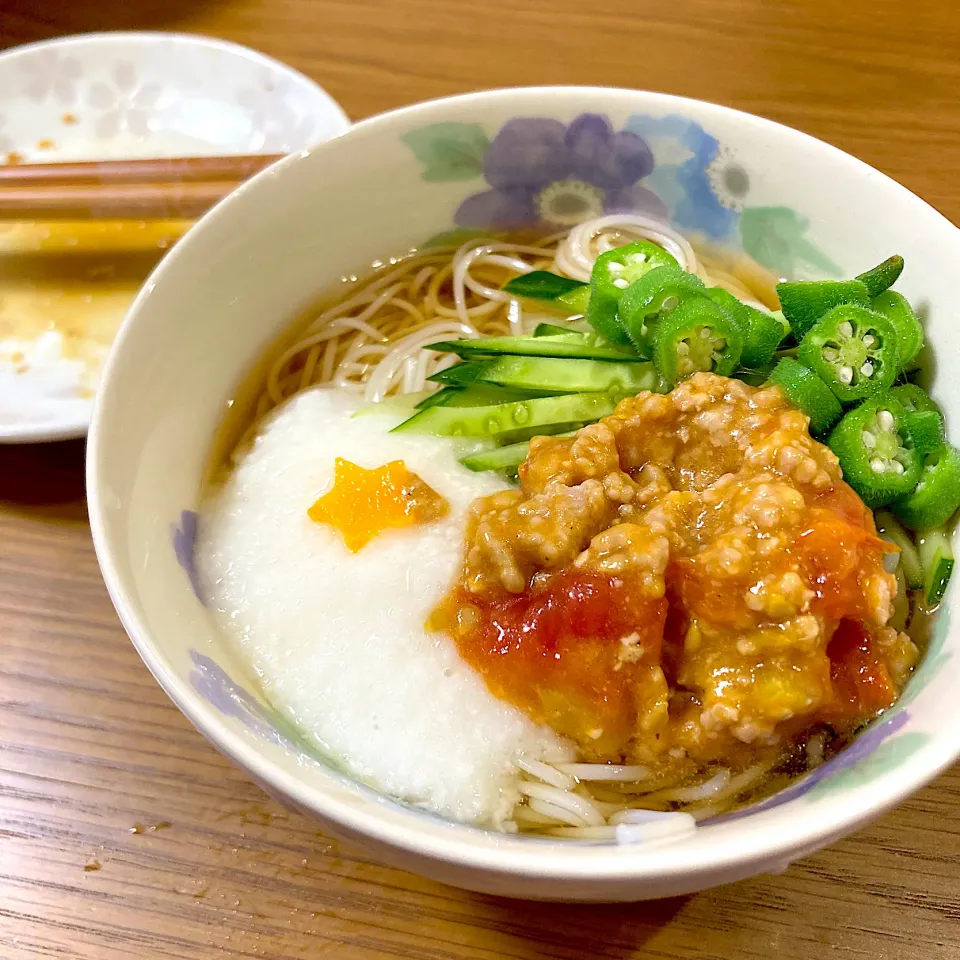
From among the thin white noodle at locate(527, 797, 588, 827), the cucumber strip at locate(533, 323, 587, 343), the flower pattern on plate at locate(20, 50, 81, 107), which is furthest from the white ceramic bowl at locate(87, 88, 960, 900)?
the flower pattern on plate at locate(20, 50, 81, 107)

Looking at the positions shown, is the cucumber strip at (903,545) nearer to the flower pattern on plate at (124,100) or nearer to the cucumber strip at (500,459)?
the cucumber strip at (500,459)

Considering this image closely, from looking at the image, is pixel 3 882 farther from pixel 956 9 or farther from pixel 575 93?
pixel 956 9

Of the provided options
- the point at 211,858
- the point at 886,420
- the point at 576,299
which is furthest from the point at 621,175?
the point at 211,858

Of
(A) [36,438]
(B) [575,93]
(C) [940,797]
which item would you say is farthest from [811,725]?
(A) [36,438]

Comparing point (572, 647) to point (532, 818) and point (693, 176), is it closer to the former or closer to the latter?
point (532, 818)

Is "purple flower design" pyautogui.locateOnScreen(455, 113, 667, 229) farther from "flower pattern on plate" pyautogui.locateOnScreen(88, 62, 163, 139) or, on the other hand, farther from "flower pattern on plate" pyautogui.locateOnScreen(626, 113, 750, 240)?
"flower pattern on plate" pyautogui.locateOnScreen(88, 62, 163, 139)

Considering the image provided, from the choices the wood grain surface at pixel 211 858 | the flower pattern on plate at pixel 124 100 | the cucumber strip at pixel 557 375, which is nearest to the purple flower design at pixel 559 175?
the cucumber strip at pixel 557 375
